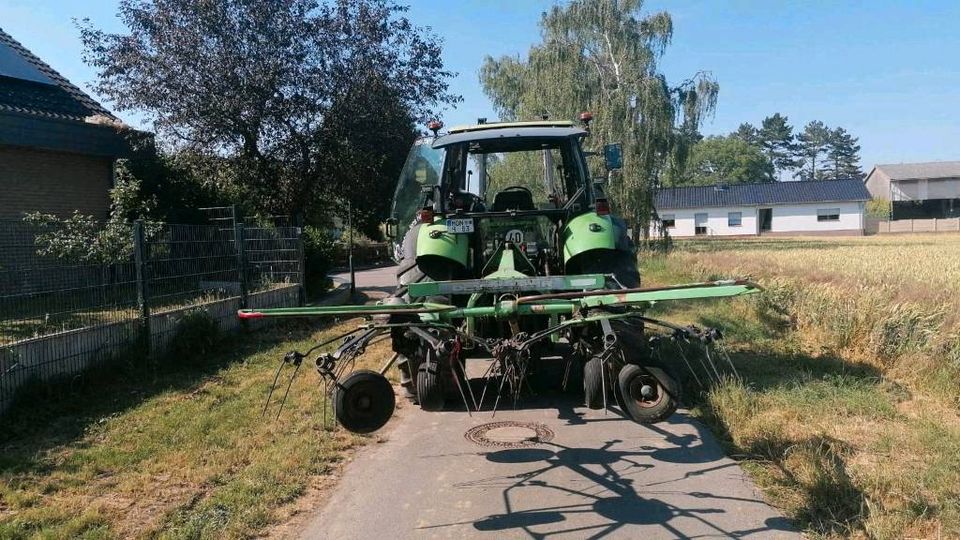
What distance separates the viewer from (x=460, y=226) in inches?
→ 238

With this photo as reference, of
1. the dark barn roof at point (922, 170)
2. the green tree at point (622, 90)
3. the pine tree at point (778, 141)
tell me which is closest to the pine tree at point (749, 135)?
the pine tree at point (778, 141)

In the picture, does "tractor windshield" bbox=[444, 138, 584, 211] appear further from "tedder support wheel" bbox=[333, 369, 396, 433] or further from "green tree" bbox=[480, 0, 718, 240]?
"green tree" bbox=[480, 0, 718, 240]

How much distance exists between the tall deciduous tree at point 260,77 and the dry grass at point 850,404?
314 inches

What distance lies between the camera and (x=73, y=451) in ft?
16.9

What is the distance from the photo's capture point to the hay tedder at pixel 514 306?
397cm

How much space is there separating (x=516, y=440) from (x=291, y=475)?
68.0 inches

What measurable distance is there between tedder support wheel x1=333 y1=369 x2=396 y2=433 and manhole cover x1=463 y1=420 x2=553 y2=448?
159 cm

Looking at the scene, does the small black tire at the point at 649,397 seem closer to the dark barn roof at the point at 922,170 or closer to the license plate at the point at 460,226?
the license plate at the point at 460,226

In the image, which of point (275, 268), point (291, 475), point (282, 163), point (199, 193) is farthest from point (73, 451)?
point (199, 193)

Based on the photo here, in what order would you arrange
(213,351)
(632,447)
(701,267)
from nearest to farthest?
(632,447) < (213,351) < (701,267)

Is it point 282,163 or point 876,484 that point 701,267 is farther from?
point 876,484

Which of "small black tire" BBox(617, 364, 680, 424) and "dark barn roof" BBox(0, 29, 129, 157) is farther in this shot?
"dark barn roof" BBox(0, 29, 129, 157)

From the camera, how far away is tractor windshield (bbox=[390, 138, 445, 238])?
9.29 m

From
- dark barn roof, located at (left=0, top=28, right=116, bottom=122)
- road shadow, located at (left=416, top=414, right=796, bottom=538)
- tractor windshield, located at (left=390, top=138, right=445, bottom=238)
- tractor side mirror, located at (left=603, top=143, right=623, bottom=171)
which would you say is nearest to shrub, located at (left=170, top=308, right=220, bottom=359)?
tractor windshield, located at (left=390, top=138, right=445, bottom=238)
